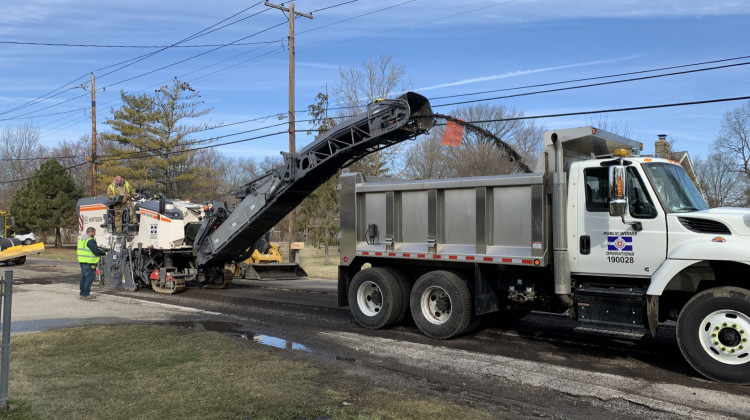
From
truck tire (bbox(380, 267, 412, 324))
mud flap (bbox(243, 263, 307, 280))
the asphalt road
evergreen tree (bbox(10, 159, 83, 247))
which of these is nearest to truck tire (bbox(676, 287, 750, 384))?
the asphalt road

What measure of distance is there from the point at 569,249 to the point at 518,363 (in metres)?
1.65

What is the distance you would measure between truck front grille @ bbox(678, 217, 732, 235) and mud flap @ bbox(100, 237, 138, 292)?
13.2 metres

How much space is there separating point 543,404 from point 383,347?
2989mm

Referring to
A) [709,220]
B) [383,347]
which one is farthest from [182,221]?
[709,220]

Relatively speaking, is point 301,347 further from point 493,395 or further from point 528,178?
point 528,178

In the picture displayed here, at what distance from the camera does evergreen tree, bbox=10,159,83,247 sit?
3659 cm

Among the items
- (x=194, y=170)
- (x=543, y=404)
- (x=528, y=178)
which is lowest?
(x=543, y=404)

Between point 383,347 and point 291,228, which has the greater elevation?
point 291,228

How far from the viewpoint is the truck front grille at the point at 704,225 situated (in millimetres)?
6469

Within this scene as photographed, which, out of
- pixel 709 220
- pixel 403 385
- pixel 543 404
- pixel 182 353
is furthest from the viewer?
pixel 182 353

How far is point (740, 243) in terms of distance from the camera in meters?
6.24

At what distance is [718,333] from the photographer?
6246 millimetres

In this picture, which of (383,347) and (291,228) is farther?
(291,228)

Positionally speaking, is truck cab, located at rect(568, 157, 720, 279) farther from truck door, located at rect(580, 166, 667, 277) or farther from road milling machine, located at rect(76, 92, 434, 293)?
road milling machine, located at rect(76, 92, 434, 293)
